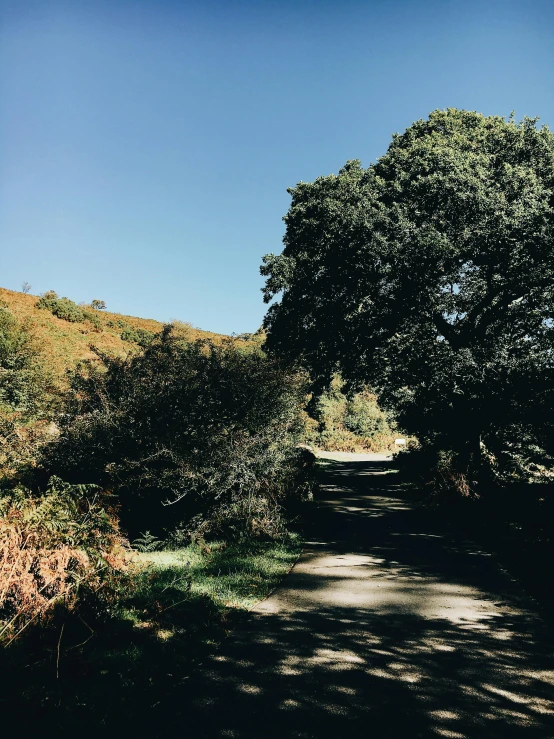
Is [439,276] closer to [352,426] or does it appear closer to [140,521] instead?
[140,521]

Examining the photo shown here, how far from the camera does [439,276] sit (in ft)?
42.8

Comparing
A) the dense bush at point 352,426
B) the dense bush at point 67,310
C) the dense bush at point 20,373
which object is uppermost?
the dense bush at point 67,310

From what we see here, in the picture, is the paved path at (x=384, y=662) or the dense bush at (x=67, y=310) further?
the dense bush at (x=67, y=310)

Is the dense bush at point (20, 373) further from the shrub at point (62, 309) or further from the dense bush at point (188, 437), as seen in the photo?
the shrub at point (62, 309)

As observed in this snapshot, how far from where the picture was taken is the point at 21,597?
4066 millimetres

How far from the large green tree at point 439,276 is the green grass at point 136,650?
25.2 ft

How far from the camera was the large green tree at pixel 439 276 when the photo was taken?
12.0 m

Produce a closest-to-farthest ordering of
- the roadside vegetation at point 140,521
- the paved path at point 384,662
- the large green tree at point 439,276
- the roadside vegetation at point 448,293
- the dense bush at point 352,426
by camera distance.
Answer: the paved path at point 384,662, the roadside vegetation at point 140,521, the roadside vegetation at point 448,293, the large green tree at point 439,276, the dense bush at point 352,426

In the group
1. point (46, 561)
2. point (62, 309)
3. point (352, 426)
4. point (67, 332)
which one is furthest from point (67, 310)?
point (46, 561)

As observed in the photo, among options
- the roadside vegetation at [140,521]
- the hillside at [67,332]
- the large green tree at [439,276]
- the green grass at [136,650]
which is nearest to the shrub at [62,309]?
the hillside at [67,332]

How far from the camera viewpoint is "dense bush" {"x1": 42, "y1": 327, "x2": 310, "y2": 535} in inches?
334

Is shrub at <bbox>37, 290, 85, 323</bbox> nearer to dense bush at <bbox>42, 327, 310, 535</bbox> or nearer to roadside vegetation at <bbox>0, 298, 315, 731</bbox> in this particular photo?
roadside vegetation at <bbox>0, 298, 315, 731</bbox>

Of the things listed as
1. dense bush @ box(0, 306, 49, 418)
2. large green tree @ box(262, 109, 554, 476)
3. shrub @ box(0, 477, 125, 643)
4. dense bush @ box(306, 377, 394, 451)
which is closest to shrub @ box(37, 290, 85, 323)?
dense bush @ box(0, 306, 49, 418)

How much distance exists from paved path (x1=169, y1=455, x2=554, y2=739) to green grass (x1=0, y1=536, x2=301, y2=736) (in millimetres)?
318
